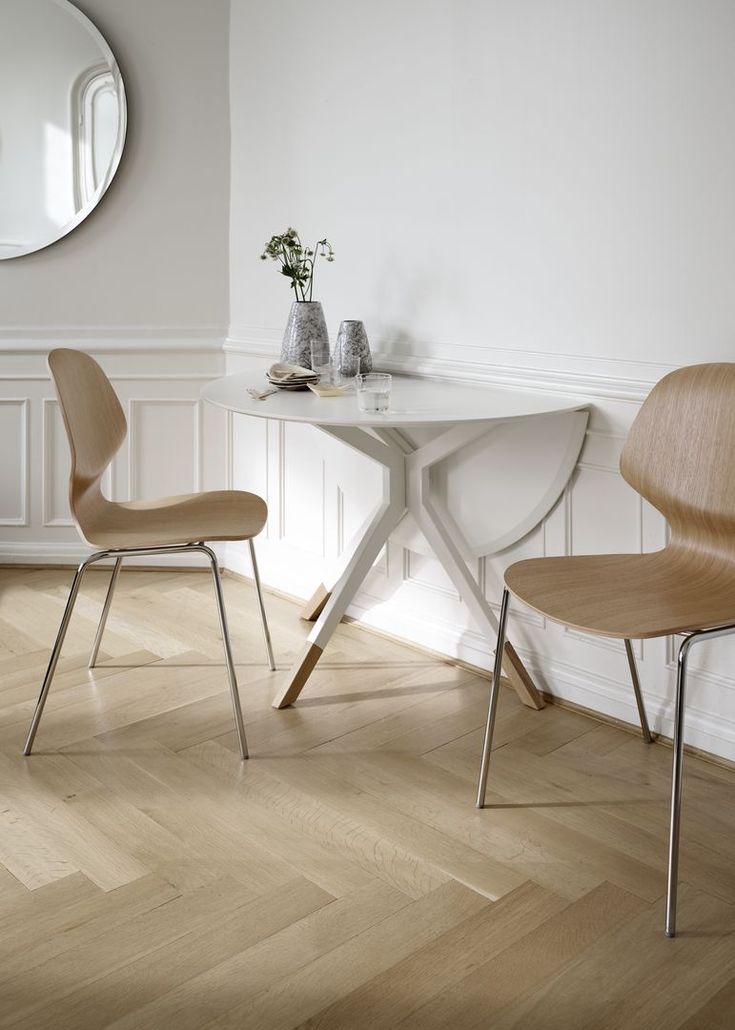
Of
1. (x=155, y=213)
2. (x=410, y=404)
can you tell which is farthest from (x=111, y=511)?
(x=155, y=213)

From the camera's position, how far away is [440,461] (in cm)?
287

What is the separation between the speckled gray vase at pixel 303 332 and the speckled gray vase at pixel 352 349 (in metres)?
0.08

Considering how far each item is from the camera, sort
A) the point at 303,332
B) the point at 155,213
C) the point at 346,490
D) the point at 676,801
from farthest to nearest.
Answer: the point at 155,213
the point at 346,490
the point at 303,332
the point at 676,801

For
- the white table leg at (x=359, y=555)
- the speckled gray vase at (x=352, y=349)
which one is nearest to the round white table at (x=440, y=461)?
the white table leg at (x=359, y=555)

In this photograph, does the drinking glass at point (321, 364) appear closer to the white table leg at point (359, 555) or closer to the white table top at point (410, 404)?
the white table top at point (410, 404)

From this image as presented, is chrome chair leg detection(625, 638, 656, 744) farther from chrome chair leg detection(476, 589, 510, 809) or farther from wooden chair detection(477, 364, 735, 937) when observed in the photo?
chrome chair leg detection(476, 589, 510, 809)

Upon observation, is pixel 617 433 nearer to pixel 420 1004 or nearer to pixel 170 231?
pixel 420 1004

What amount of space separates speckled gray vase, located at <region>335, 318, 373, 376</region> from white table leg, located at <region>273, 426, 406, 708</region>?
0.86ft

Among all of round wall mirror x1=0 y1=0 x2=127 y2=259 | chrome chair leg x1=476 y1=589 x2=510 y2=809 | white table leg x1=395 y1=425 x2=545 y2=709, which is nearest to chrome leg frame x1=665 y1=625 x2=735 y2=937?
chrome chair leg x1=476 y1=589 x2=510 y2=809

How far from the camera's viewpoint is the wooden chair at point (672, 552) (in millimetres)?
1902

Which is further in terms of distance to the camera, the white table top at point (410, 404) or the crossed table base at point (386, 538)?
the crossed table base at point (386, 538)

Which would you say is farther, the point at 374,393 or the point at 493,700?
the point at 374,393

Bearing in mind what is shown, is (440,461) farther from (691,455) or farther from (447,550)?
(691,455)

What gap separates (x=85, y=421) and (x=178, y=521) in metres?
0.33
